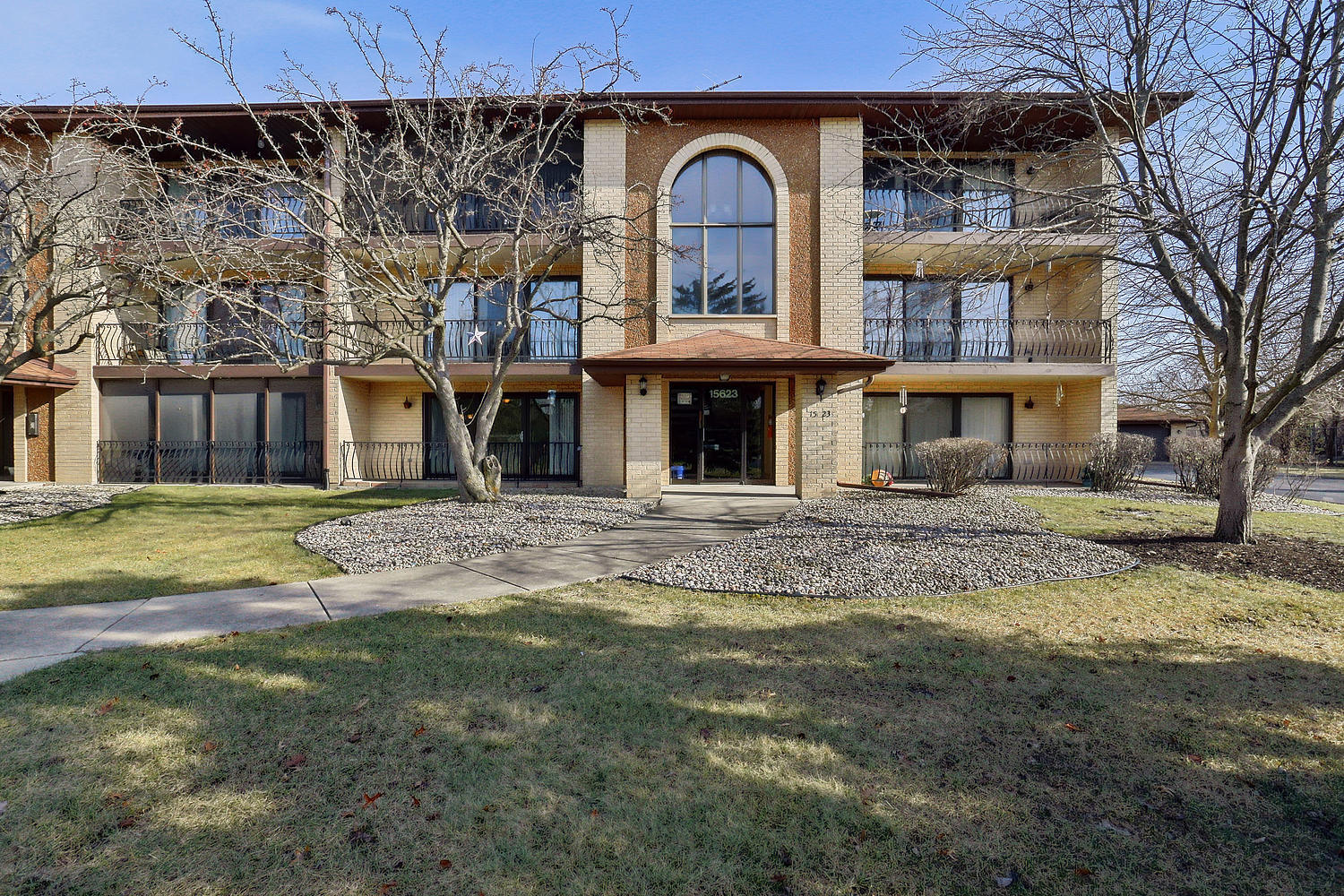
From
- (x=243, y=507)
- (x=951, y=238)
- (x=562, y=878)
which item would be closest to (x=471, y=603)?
(x=562, y=878)

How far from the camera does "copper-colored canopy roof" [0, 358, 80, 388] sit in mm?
14242

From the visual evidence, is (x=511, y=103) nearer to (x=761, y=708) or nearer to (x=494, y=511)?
(x=494, y=511)

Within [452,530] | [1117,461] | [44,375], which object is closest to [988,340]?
[1117,461]

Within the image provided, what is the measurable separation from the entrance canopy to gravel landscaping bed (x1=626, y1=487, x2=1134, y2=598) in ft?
10.8

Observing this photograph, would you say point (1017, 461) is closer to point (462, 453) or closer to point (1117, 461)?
point (1117, 461)

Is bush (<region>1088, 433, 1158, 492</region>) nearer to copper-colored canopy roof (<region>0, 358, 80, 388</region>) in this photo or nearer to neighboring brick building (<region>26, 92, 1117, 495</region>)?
neighboring brick building (<region>26, 92, 1117, 495</region>)

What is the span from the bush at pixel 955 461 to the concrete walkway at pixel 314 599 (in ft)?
16.2

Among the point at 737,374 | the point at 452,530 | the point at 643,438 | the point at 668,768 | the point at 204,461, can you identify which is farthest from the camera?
the point at 204,461

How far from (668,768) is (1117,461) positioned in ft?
46.4

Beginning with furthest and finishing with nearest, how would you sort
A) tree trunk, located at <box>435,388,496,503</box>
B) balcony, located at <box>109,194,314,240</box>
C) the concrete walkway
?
tree trunk, located at <box>435,388,496,503</box>
balcony, located at <box>109,194,314,240</box>
the concrete walkway

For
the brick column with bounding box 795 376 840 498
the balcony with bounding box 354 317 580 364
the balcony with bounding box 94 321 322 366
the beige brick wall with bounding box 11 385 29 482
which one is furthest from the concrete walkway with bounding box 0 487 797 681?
the beige brick wall with bounding box 11 385 29 482

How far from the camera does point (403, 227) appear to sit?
10.8 meters

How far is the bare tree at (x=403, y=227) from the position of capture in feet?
31.8

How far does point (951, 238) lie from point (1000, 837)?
14.6 m
